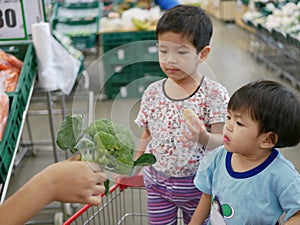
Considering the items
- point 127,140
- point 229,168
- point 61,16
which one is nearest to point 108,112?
point 127,140

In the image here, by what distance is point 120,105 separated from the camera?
48.7 inches

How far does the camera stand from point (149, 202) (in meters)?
1.52

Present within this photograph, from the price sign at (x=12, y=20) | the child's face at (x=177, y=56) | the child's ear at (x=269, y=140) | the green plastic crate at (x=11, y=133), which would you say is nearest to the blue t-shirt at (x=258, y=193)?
the child's ear at (x=269, y=140)

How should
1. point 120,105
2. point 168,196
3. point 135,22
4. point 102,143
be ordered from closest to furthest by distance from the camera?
point 102,143, point 120,105, point 168,196, point 135,22

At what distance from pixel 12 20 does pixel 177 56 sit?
4.37 feet

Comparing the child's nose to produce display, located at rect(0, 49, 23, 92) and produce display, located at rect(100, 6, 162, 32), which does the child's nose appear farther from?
produce display, located at rect(100, 6, 162, 32)

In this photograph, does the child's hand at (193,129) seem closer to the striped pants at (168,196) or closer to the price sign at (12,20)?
the striped pants at (168,196)

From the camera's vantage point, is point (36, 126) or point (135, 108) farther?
point (36, 126)

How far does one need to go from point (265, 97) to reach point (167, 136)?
330 millimetres

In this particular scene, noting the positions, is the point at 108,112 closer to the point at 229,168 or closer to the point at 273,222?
the point at 229,168

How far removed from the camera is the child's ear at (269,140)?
113 cm

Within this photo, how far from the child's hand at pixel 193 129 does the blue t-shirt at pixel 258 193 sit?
107mm

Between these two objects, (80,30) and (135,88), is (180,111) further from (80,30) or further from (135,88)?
(80,30)

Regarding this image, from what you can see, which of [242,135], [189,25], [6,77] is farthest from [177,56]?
[6,77]
